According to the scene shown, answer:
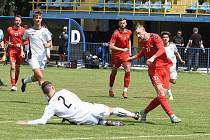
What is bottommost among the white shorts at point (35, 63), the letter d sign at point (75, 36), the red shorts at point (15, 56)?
the letter d sign at point (75, 36)

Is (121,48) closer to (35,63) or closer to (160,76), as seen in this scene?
(35,63)

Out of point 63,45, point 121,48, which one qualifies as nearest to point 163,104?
point 121,48

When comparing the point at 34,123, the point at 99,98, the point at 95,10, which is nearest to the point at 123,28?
the point at 99,98

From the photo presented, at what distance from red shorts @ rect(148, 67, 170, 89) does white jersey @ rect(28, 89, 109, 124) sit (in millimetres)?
1592

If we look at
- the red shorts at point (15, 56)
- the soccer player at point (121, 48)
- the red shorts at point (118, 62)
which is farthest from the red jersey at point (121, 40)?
the red shorts at point (15, 56)

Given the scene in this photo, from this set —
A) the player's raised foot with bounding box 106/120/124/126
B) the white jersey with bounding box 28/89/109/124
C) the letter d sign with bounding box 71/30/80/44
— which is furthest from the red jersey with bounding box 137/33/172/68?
the letter d sign with bounding box 71/30/80/44

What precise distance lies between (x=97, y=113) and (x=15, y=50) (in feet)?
29.4

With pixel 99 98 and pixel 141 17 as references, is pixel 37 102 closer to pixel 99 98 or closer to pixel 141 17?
pixel 99 98

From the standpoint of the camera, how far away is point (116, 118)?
14.8 metres

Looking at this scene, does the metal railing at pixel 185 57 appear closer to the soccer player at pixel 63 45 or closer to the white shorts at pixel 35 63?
the soccer player at pixel 63 45

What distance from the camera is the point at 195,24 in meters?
46.0

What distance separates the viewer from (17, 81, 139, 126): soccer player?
41.7 feet

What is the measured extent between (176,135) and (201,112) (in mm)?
4507

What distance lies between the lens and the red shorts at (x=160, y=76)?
14.2 meters
